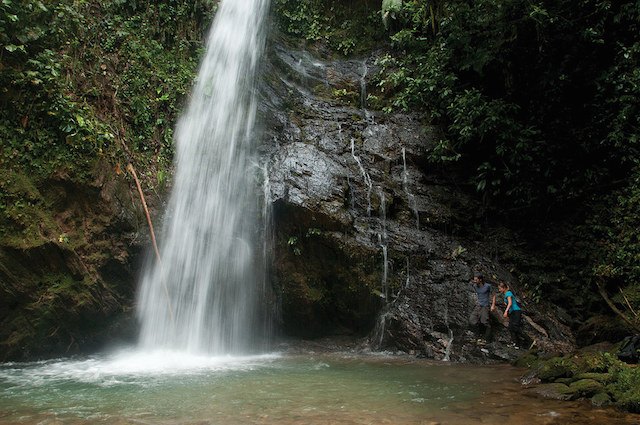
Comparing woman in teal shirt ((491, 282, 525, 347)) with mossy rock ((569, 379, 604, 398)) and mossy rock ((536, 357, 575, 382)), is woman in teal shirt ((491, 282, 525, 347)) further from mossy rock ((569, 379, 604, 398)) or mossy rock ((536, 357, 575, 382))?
mossy rock ((569, 379, 604, 398))

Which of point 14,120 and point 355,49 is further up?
point 355,49

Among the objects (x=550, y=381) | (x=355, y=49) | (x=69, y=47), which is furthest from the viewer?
(x=355, y=49)

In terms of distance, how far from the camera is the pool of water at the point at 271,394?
15.1 feet

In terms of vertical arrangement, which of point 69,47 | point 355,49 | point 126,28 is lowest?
point 69,47

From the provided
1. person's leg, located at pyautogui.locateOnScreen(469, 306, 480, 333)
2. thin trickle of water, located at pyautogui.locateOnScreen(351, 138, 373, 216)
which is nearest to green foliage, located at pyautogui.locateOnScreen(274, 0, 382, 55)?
thin trickle of water, located at pyautogui.locateOnScreen(351, 138, 373, 216)

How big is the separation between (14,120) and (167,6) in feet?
19.3

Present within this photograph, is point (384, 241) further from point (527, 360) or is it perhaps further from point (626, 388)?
point (626, 388)

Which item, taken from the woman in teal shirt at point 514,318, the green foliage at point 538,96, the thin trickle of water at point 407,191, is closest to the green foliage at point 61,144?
the thin trickle of water at point 407,191

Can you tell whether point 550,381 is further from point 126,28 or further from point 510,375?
point 126,28

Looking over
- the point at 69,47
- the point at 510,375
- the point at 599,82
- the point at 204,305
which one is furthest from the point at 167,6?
the point at 510,375

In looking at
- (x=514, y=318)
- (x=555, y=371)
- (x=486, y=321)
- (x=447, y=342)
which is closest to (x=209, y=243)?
(x=447, y=342)

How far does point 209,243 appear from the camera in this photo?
952 centimetres

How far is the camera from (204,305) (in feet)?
29.9

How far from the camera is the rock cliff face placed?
870 cm
